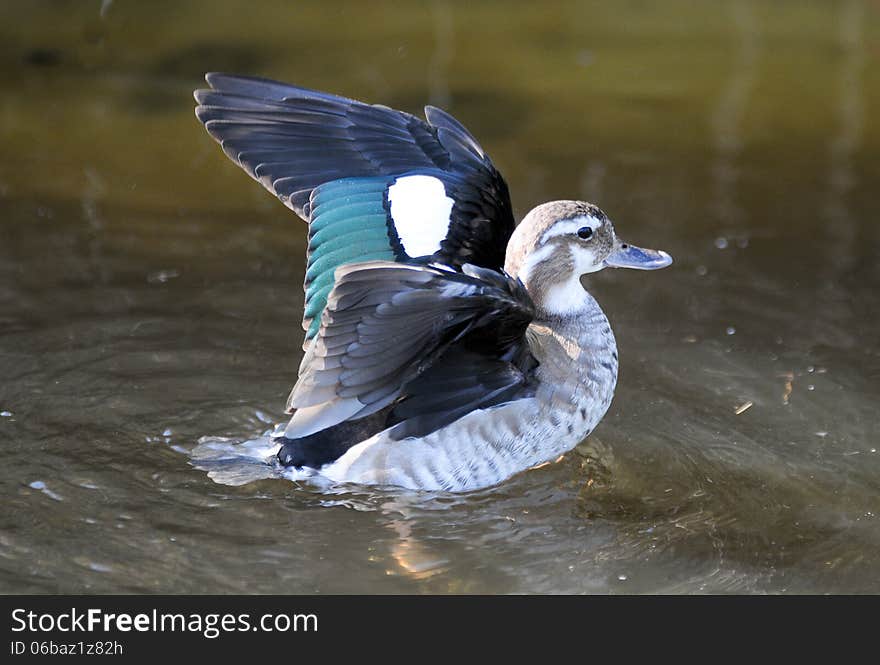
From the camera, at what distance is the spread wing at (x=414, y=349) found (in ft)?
13.8

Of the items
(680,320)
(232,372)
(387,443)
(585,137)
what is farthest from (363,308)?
(585,137)

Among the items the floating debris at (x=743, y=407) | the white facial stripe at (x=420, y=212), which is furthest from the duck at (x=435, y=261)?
the floating debris at (x=743, y=407)

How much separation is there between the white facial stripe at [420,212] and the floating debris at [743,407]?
63.4 inches

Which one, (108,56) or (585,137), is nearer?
(585,137)

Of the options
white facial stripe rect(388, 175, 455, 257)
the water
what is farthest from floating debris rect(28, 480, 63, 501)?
white facial stripe rect(388, 175, 455, 257)

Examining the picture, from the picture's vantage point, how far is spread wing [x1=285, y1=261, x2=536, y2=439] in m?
4.21

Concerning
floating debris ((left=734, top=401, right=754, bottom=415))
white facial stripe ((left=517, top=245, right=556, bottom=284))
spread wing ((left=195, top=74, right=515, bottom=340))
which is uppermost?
spread wing ((left=195, top=74, right=515, bottom=340))

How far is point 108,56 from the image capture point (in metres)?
10.0

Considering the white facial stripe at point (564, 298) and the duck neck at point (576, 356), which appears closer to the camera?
the duck neck at point (576, 356)

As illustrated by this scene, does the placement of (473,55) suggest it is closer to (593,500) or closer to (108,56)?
(108,56)

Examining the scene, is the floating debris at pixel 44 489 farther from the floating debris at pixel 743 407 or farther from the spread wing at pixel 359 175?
the floating debris at pixel 743 407

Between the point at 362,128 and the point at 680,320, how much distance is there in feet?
6.62

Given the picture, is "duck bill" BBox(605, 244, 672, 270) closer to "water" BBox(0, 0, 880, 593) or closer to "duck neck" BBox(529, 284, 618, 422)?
"duck neck" BBox(529, 284, 618, 422)

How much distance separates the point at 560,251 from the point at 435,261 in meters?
0.50
